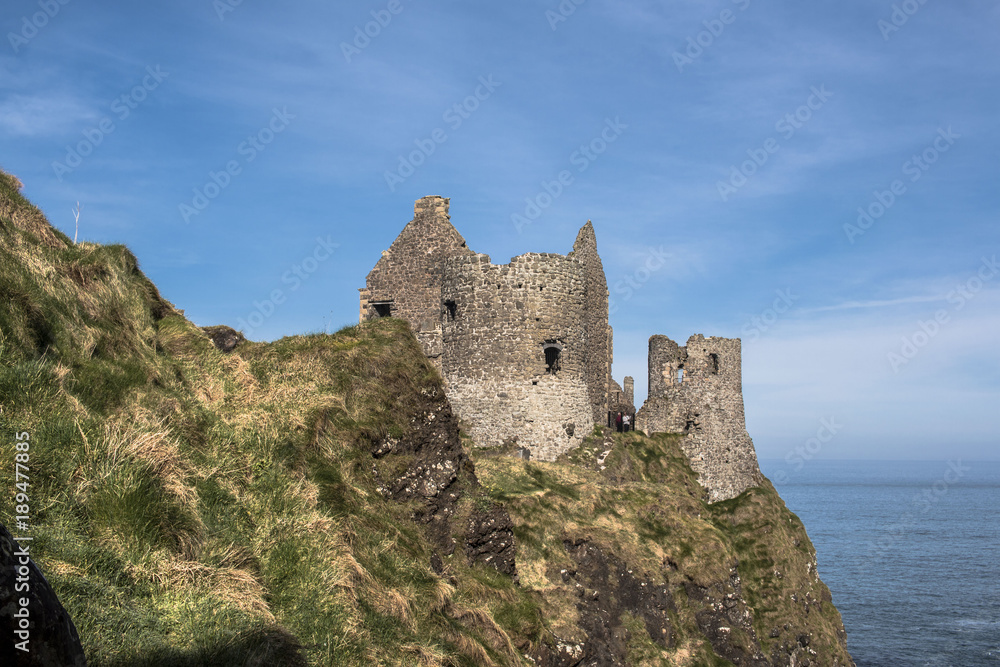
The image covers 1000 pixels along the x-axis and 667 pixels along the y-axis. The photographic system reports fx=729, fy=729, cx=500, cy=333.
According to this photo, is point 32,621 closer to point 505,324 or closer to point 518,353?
point 518,353

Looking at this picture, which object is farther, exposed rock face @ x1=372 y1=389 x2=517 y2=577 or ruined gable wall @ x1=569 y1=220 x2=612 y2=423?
ruined gable wall @ x1=569 y1=220 x2=612 y2=423

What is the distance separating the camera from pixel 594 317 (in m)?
31.3

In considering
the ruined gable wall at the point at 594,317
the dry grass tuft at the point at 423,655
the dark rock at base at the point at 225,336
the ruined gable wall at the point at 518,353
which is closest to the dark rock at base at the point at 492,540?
the dry grass tuft at the point at 423,655

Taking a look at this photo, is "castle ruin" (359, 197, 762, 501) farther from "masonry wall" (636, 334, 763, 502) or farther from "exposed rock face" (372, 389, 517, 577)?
"exposed rock face" (372, 389, 517, 577)

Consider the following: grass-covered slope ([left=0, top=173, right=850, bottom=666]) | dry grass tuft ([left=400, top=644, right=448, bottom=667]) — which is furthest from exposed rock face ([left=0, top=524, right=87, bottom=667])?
dry grass tuft ([left=400, top=644, right=448, bottom=667])

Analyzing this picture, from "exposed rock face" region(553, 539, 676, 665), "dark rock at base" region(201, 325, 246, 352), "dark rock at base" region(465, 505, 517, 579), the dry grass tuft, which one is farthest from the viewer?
"exposed rock face" region(553, 539, 676, 665)

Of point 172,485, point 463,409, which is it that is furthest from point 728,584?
point 172,485

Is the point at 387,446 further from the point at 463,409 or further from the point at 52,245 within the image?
the point at 463,409

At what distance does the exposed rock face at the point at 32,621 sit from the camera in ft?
12.3

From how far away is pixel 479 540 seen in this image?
15336 millimetres

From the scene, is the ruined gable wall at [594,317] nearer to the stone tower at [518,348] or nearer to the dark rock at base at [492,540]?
the stone tower at [518,348]

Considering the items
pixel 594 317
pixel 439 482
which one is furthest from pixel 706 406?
pixel 439 482

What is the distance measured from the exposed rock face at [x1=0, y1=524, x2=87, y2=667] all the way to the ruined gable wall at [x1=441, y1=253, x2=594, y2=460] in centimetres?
2206

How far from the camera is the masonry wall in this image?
A: 3481 cm
